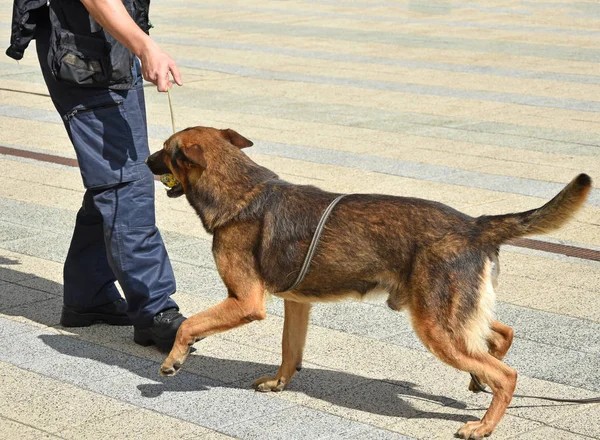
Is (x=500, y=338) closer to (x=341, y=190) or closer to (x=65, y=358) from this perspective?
(x=65, y=358)

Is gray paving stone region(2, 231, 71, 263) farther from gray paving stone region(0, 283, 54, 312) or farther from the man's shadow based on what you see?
the man's shadow

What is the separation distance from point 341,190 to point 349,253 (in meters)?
3.68

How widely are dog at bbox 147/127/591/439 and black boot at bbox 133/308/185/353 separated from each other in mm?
588

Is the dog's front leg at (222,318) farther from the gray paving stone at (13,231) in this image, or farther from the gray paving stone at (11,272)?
the gray paving stone at (13,231)

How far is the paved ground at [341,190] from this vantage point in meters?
4.47

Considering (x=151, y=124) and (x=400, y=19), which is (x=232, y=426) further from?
(x=400, y=19)

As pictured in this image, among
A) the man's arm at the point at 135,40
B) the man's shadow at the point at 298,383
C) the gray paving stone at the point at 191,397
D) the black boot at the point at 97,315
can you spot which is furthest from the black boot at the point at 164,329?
the man's arm at the point at 135,40

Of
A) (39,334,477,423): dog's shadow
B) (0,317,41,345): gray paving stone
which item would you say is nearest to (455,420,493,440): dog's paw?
(39,334,477,423): dog's shadow

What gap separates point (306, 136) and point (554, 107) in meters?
2.80

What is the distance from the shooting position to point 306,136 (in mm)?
9828

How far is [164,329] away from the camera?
201 inches

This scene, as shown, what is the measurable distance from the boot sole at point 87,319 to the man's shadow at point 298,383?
0.45 ft

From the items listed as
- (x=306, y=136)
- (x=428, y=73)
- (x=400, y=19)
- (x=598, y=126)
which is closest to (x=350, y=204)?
(x=306, y=136)

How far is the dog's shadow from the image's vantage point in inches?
177
